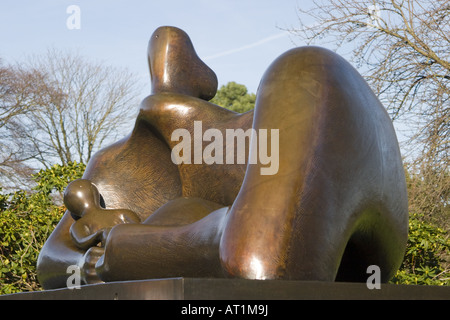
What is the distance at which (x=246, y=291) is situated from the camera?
154 cm

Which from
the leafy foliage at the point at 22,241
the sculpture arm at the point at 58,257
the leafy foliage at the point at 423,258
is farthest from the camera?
the leafy foliage at the point at 22,241

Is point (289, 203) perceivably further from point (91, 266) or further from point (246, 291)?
point (91, 266)

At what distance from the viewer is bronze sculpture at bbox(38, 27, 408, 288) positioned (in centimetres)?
184

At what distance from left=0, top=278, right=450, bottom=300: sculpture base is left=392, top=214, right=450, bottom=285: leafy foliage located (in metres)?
4.14

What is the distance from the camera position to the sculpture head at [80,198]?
314 centimetres

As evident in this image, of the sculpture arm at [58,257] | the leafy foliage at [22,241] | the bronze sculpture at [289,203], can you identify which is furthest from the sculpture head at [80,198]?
the leafy foliage at [22,241]

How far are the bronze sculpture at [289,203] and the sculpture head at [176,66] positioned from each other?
0.18 meters

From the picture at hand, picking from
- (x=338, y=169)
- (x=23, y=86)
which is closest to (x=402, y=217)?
(x=338, y=169)

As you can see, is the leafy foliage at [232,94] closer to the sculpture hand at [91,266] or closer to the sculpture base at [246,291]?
the sculpture hand at [91,266]

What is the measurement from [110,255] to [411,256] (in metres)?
4.26

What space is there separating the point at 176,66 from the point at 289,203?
1612 mm

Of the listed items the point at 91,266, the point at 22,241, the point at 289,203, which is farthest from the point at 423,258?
the point at 289,203

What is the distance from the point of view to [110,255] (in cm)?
234

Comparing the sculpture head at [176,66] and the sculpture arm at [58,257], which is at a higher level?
the sculpture head at [176,66]
